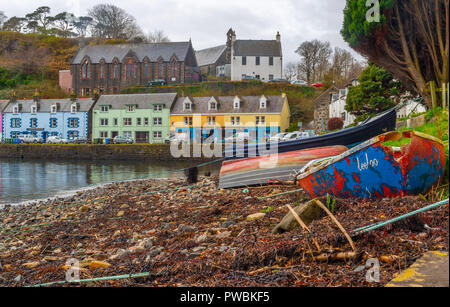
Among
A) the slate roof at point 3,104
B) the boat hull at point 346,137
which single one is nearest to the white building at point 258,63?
the slate roof at point 3,104

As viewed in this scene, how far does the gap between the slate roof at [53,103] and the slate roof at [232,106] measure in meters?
14.0

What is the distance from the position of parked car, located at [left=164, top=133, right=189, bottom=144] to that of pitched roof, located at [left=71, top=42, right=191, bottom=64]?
79.1 ft

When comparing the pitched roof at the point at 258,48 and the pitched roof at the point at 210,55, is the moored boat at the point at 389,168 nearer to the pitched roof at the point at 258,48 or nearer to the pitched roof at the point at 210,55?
the pitched roof at the point at 258,48

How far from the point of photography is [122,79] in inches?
2921

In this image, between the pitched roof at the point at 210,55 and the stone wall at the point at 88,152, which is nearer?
the stone wall at the point at 88,152

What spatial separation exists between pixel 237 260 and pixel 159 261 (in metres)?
1.09

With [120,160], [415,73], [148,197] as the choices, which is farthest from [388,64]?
[120,160]

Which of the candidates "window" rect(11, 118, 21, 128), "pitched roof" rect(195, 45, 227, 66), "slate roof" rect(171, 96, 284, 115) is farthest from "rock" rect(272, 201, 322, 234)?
"pitched roof" rect(195, 45, 227, 66)

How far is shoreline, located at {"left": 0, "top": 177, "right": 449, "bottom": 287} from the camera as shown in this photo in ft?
11.8

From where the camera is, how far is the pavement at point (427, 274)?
2.59 meters

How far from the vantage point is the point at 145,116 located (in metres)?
55.3

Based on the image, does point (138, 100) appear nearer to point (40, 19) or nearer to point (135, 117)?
point (135, 117)

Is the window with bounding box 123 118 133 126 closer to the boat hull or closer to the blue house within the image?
the blue house
